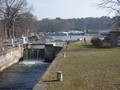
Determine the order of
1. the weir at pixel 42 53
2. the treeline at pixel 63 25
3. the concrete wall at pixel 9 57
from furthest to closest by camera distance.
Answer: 1. the treeline at pixel 63 25
2. the weir at pixel 42 53
3. the concrete wall at pixel 9 57

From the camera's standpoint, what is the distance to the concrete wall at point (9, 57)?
25.5 meters

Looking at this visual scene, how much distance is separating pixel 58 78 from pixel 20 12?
48.1 meters

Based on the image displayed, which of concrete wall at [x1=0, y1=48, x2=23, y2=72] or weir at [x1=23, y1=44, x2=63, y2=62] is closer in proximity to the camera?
concrete wall at [x1=0, y1=48, x2=23, y2=72]

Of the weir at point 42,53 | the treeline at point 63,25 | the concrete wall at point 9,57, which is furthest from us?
the treeline at point 63,25

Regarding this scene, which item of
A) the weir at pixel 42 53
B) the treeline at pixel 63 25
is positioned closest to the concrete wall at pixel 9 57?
the weir at pixel 42 53

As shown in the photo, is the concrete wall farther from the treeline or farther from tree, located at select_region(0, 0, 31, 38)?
the treeline

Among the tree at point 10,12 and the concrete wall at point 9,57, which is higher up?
the tree at point 10,12

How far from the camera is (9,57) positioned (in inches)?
1142

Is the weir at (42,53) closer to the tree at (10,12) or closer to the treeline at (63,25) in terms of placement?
the tree at (10,12)

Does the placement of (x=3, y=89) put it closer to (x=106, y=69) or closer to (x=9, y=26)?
(x=106, y=69)

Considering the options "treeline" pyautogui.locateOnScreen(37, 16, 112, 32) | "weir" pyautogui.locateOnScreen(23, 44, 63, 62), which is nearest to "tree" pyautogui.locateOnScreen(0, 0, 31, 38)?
"weir" pyautogui.locateOnScreen(23, 44, 63, 62)

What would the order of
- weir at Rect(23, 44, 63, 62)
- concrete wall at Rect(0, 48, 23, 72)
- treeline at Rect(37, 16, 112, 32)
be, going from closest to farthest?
1. concrete wall at Rect(0, 48, 23, 72)
2. weir at Rect(23, 44, 63, 62)
3. treeline at Rect(37, 16, 112, 32)

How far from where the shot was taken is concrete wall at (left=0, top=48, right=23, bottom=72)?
25.5 m

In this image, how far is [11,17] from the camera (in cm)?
5566
